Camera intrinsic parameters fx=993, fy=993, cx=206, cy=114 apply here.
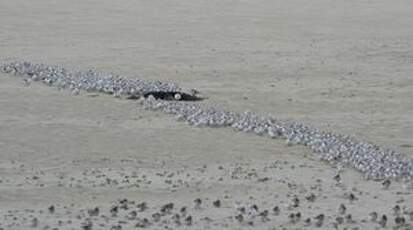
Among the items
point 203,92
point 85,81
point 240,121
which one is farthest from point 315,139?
point 85,81

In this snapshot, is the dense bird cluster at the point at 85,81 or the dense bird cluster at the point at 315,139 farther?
the dense bird cluster at the point at 85,81

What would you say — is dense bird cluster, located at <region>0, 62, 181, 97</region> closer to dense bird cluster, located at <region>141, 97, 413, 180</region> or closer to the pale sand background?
the pale sand background

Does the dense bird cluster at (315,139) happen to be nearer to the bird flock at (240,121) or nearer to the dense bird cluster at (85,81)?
the bird flock at (240,121)

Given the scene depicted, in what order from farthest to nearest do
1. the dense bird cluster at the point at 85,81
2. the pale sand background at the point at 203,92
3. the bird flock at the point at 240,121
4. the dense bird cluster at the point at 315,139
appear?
the dense bird cluster at the point at 85,81 → the bird flock at the point at 240,121 → the dense bird cluster at the point at 315,139 → the pale sand background at the point at 203,92

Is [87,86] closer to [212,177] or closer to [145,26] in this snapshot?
[212,177]

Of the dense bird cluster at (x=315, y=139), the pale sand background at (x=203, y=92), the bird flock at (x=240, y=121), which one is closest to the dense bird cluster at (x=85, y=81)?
the bird flock at (x=240, y=121)

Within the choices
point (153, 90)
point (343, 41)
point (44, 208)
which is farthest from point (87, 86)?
point (343, 41)
